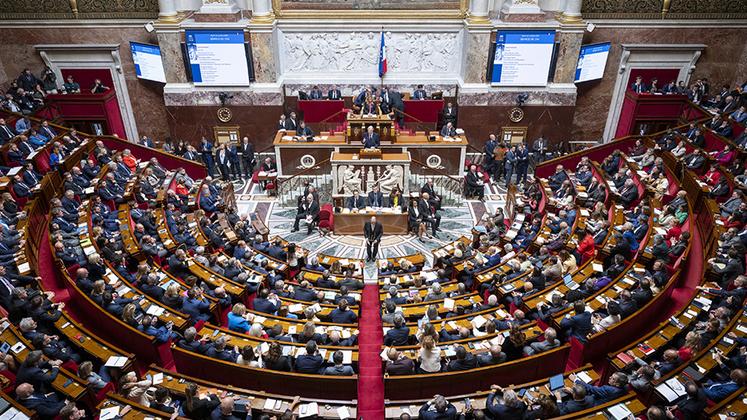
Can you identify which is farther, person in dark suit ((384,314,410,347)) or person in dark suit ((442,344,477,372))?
person in dark suit ((384,314,410,347))

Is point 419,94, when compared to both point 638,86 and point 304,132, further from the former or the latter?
point 638,86

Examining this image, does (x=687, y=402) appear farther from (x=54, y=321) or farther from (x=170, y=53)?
(x=170, y=53)

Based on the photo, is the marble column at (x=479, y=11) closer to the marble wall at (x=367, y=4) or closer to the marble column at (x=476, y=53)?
the marble column at (x=476, y=53)

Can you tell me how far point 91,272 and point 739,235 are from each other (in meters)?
13.1

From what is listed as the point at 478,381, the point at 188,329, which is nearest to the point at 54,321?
the point at 188,329

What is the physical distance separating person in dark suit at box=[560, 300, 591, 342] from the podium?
31.9 feet

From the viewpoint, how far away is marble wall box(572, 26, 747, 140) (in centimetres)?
1828

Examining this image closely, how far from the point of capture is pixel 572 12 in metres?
17.6

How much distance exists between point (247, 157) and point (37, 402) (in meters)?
11.9

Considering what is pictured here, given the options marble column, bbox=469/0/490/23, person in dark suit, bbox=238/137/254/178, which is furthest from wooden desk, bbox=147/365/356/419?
marble column, bbox=469/0/490/23

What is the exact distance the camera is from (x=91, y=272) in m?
9.87

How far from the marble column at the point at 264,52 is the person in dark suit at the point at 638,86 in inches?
537

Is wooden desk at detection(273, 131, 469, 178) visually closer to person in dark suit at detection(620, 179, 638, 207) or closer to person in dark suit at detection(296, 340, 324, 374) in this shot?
person in dark suit at detection(620, 179, 638, 207)

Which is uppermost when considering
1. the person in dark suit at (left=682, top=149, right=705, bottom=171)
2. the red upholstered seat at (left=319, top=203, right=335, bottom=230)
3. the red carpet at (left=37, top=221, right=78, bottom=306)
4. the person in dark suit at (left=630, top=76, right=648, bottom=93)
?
the person in dark suit at (left=630, top=76, right=648, bottom=93)
